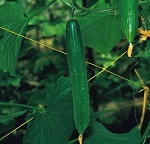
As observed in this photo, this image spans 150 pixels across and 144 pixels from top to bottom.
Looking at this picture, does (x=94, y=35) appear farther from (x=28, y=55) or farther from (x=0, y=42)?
(x=0, y=42)

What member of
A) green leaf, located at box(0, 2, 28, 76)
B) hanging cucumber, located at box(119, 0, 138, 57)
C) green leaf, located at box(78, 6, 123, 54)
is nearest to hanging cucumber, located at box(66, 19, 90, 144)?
hanging cucumber, located at box(119, 0, 138, 57)

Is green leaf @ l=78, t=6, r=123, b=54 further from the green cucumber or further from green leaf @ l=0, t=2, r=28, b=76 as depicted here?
the green cucumber

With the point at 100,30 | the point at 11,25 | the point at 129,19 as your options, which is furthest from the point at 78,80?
the point at 100,30

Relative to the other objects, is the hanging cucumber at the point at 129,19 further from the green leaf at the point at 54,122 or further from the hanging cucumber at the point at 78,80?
the green leaf at the point at 54,122

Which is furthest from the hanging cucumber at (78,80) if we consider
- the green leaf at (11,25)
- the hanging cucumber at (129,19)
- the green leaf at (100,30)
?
the green leaf at (100,30)

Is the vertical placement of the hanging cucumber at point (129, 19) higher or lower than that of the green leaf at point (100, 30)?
lower

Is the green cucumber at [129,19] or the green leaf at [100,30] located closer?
the green cucumber at [129,19]
